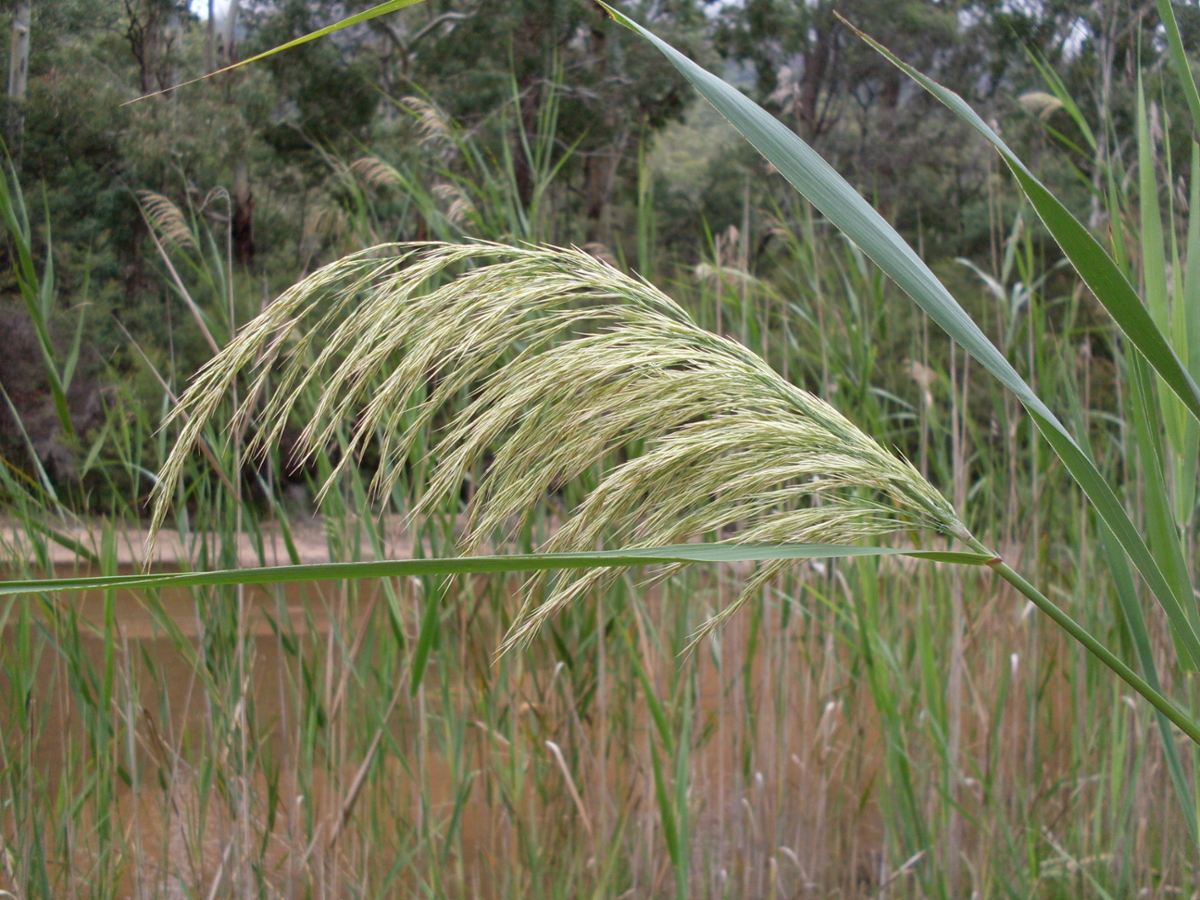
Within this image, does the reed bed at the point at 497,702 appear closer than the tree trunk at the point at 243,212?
Yes

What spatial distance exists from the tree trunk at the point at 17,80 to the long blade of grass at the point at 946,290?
3.97 feet

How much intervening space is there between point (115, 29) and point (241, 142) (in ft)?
0.97

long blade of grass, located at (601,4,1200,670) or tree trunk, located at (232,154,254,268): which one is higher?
tree trunk, located at (232,154,254,268)

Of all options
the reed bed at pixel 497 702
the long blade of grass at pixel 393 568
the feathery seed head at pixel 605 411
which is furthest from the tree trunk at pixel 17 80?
the long blade of grass at pixel 393 568

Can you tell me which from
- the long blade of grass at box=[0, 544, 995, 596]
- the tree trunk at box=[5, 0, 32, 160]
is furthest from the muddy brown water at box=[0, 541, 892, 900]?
the long blade of grass at box=[0, 544, 995, 596]

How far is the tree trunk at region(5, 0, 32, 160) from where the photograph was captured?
4.23ft

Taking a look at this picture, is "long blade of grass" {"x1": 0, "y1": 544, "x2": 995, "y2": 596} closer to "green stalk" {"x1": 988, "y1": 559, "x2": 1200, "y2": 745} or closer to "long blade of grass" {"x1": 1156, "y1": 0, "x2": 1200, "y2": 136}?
"green stalk" {"x1": 988, "y1": 559, "x2": 1200, "y2": 745}

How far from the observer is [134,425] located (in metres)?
1.47

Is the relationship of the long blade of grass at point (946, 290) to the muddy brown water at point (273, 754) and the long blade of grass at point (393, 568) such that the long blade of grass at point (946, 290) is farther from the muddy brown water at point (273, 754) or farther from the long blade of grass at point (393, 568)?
the muddy brown water at point (273, 754)

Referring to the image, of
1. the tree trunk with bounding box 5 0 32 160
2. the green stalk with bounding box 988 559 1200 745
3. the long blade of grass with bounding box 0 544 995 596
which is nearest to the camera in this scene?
the long blade of grass with bounding box 0 544 995 596

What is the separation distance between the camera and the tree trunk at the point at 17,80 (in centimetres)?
129

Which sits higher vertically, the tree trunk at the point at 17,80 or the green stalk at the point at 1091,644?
the tree trunk at the point at 17,80

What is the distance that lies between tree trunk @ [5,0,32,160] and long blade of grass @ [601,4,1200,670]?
1209 millimetres

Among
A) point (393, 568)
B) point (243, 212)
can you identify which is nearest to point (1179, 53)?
point (393, 568)
